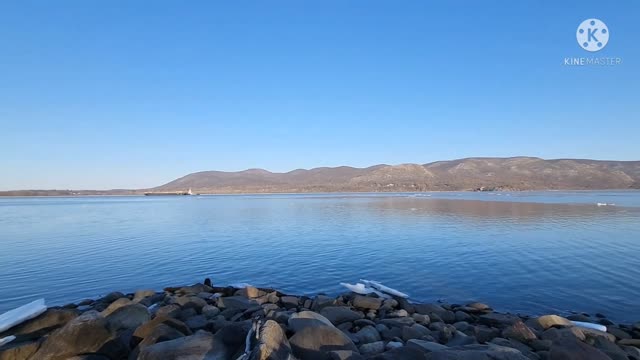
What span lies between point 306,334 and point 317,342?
0.97 feet

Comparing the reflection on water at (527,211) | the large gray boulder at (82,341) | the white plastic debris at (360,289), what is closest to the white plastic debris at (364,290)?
the white plastic debris at (360,289)

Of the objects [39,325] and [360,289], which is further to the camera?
[360,289]

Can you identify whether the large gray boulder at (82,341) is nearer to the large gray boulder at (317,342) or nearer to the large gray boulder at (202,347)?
the large gray boulder at (202,347)

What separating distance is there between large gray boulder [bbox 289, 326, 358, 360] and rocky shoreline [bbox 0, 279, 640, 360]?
0.06 ft

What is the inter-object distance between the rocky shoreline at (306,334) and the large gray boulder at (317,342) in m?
0.02

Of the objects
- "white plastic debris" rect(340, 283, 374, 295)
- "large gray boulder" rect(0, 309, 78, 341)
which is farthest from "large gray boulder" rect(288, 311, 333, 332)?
"large gray boulder" rect(0, 309, 78, 341)

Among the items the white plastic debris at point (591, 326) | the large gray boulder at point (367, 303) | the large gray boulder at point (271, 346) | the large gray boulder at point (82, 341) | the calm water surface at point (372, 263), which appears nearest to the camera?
the large gray boulder at point (271, 346)

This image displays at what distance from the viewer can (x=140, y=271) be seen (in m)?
19.4

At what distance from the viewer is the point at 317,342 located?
6.96 meters

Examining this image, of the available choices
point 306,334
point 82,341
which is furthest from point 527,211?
point 82,341

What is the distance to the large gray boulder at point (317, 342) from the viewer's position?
674 cm

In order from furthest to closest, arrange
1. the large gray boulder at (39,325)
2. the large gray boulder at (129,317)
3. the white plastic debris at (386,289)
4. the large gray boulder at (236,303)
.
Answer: the white plastic debris at (386,289), the large gray boulder at (236,303), the large gray boulder at (39,325), the large gray boulder at (129,317)

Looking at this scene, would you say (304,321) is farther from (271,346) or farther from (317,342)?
(271,346)

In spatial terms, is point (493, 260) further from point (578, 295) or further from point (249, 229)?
point (249, 229)
